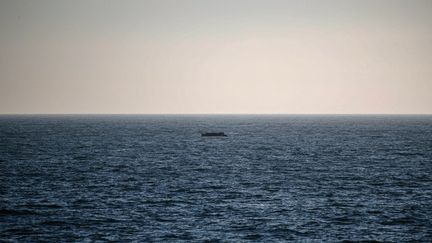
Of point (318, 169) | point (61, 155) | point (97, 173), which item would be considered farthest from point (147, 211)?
point (61, 155)

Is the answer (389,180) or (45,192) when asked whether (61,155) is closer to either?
(45,192)

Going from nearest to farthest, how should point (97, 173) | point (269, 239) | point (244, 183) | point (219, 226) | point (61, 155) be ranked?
1. point (269, 239)
2. point (219, 226)
3. point (244, 183)
4. point (97, 173)
5. point (61, 155)

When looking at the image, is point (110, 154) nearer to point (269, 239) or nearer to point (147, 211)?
point (147, 211)

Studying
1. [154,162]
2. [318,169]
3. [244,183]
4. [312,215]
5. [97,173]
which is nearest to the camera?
[312,215]

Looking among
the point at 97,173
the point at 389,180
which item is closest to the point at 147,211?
the point at 97,173

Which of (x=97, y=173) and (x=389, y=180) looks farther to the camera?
(x=97, y=173)

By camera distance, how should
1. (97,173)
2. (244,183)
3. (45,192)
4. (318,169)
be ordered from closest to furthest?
1. (45,192)
2. (244,183)
3. (97,173)
4. (318,169)

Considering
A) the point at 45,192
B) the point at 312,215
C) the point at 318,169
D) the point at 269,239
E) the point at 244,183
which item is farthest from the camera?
the point at 318,169

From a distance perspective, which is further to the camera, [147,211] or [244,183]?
[244,183]

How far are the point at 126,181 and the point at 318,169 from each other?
104 ft

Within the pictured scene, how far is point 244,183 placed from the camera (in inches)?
2899

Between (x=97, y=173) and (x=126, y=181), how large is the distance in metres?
10.2

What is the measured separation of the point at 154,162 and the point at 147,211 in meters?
47.2

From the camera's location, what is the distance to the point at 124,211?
2117 inches
